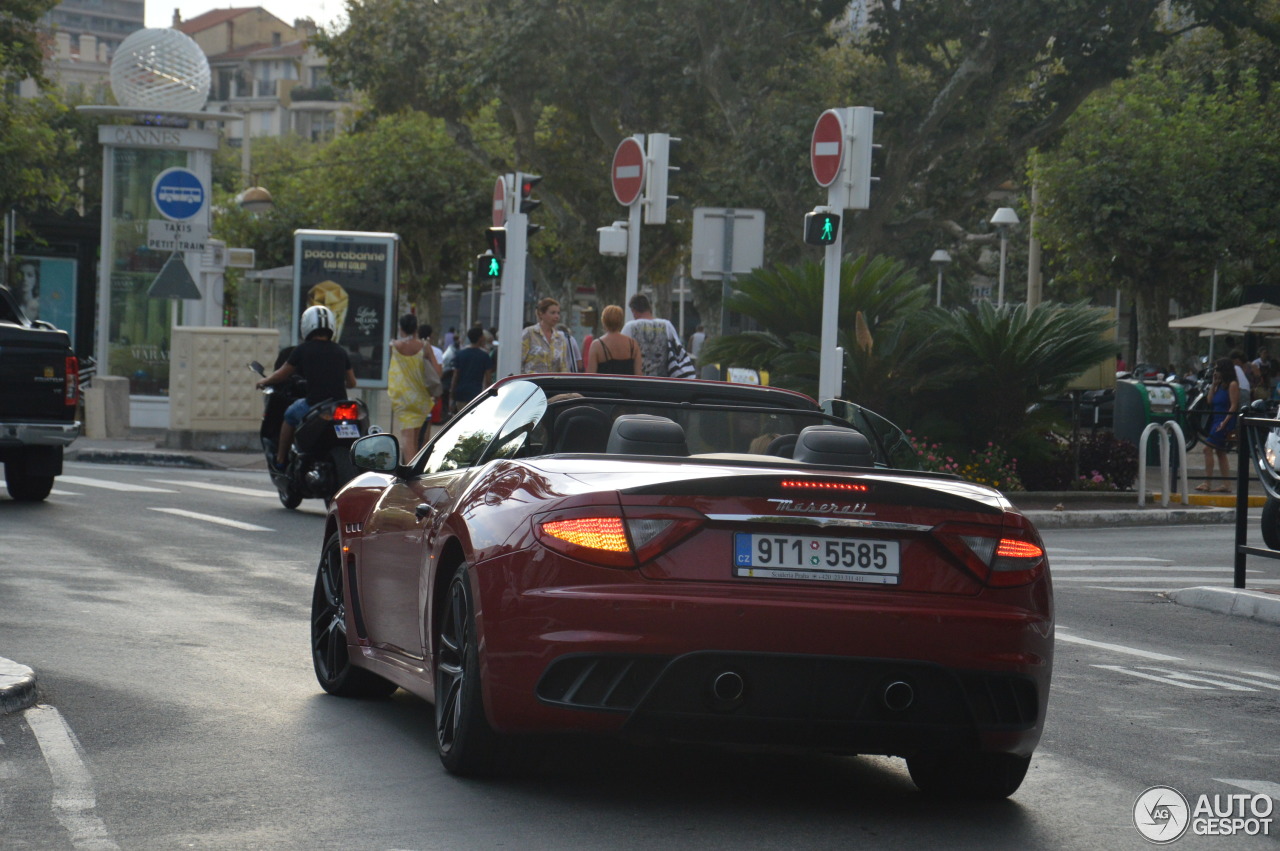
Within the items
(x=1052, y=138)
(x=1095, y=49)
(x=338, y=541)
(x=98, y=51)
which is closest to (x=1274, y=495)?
(x=338, y=541)

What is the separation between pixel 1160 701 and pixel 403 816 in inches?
161

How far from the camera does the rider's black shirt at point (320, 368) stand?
663 inches

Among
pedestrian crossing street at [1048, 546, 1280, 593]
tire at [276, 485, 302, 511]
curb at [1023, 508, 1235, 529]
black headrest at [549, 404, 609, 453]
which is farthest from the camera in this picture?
curb at [1023, 508, 1235, 529]

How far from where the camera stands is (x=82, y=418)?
29.2 meters

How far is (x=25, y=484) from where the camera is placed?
55.6 feet

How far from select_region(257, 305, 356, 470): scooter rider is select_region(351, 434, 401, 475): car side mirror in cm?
949

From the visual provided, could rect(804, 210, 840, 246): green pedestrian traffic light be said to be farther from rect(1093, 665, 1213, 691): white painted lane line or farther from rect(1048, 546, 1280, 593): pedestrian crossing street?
rect(1093, 665, 1213, 691): white painted lane line

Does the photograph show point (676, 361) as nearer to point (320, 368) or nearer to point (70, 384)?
point (320, 368)

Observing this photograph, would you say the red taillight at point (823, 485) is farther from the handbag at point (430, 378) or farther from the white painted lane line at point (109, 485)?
the handbag at point (430, 378)

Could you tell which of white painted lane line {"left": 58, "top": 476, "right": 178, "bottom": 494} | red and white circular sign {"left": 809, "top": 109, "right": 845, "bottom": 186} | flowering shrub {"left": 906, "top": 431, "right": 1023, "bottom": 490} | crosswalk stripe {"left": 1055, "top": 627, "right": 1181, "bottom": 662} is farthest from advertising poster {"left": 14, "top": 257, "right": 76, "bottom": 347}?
crosswalk stripe {"left": 1055, "top": 627, "right": 1181, "bottom": 662}

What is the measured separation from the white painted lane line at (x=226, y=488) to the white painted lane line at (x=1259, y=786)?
43.7 ft

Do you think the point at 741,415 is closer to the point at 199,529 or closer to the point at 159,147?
the point at 199,529

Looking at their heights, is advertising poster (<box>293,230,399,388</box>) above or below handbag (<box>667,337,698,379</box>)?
above

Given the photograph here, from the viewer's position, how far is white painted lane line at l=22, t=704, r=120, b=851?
16.9 feet
